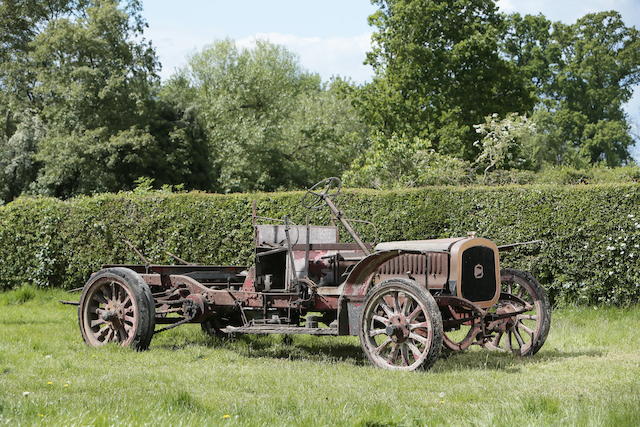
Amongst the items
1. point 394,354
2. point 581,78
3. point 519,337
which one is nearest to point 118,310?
point 394,354

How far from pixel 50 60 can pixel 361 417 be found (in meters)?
29.7

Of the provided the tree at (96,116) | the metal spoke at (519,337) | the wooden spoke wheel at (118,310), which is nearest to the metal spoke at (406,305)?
the metal spoke at (519,337)

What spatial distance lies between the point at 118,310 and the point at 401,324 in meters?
3.38

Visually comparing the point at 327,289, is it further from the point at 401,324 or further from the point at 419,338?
the point at 419,338

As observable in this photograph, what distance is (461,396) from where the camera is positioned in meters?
5.70

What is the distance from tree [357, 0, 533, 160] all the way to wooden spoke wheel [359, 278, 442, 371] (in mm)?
20564

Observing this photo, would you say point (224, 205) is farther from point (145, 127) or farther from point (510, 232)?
point (145, 127)

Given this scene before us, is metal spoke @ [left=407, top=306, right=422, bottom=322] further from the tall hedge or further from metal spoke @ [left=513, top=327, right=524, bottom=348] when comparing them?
the tall hedge

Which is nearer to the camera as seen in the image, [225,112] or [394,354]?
[394,354]

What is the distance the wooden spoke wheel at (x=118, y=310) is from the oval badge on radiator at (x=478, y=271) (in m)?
3.48

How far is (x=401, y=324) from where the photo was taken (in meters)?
7.09

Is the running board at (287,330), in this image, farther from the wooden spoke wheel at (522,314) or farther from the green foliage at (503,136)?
the green foliage at (503,136)

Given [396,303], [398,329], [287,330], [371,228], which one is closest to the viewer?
[398,329]

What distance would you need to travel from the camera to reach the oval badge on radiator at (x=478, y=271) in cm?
754
